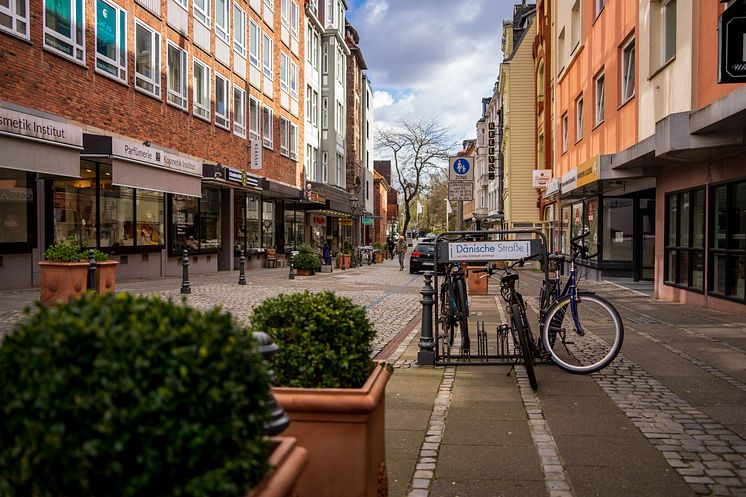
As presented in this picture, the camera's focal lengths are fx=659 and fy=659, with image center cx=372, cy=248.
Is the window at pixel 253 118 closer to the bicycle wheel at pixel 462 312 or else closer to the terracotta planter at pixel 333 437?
the bicycle wheel at pixel 462 312

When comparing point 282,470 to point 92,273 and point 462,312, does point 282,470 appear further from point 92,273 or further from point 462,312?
point 92,273

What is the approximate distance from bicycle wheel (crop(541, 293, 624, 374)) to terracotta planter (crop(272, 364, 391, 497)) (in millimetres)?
4307

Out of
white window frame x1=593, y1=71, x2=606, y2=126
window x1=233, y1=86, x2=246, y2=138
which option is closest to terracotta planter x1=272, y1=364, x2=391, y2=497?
white window frame x1=593, y1=71, x2=606, y2=126

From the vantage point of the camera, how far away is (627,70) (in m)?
17.4

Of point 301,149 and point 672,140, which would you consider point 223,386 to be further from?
point 301,149

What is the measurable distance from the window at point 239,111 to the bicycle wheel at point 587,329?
75.5 ft

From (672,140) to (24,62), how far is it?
13.3 m

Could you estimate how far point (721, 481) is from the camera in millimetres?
3881

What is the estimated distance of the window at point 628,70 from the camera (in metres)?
16.8

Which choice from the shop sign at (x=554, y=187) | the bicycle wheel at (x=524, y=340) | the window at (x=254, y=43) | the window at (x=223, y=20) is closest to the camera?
the bicycle wheel at (x=524, y=340)

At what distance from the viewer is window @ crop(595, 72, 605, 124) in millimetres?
19903

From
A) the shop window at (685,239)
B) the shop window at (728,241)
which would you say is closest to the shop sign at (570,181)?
the shop window at (685,239)

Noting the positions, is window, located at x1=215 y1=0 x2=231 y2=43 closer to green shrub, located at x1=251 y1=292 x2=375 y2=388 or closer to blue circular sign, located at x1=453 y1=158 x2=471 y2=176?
blue circular sign, located at x1=453 y1=158 x2=471 y2=176

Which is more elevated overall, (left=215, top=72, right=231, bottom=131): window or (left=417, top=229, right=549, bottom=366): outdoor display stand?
(left=215, top=72, right=231, bottom=131): window
